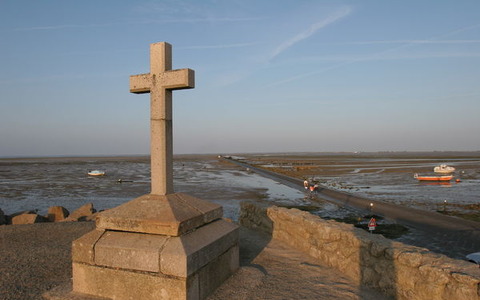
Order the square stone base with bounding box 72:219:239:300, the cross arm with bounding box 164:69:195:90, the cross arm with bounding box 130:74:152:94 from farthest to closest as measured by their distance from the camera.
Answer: the cross arm with bounding box 130:74:152:94 → the cross arm with bounding box 164:69:195:90 → the square stone base with bounding box 72:219:239:300

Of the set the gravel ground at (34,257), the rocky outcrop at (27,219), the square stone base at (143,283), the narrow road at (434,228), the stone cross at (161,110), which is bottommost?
the narrow road at (434,228)

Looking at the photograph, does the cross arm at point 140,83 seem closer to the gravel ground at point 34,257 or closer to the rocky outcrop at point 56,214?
the gravel ground at point 34,257

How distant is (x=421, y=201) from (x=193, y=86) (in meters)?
20.0

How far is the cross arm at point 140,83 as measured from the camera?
4.92 m

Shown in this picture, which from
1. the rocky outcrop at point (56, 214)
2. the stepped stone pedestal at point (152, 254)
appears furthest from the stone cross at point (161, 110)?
the rocky outcrop at point (56, 214)

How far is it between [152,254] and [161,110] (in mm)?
2061

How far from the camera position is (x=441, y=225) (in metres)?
13.6

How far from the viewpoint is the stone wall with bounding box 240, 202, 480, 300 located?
347 centimetres

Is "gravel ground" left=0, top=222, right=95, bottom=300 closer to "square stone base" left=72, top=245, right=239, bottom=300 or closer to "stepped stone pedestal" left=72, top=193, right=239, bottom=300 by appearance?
"square stone base" left=72, top=245, right=239, bottom=300

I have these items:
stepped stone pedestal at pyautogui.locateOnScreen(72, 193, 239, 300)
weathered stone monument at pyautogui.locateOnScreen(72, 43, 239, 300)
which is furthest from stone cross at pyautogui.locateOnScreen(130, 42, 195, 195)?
stepped stone pedestal at pyautogui.locateOnScreen(72, 193, 239, 300)

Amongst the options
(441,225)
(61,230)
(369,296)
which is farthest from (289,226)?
(441,225)

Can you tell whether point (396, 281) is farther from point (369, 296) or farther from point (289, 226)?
point (289, 226)

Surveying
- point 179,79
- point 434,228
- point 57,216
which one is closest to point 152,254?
point 179,79

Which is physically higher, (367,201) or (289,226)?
(289,226)
